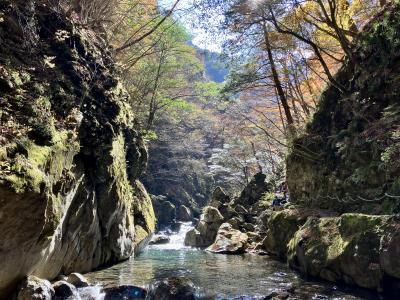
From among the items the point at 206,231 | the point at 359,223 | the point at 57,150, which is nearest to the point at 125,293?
the point at 57,150

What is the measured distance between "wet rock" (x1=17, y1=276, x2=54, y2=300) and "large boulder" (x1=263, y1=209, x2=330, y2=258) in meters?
7.74

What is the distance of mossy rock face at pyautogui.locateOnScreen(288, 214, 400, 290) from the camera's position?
24.0 feet

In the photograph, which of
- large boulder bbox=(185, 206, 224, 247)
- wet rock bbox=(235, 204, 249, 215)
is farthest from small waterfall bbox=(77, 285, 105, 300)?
wet rock bbox=(235, 204, 249, 215)

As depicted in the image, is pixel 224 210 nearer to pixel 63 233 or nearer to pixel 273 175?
pixel 273 175

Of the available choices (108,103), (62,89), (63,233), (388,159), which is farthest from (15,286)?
(388,159)

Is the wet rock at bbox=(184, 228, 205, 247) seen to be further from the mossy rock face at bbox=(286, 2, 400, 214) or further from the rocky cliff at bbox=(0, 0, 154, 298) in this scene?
the mossy rock face at bbox=(286, 2, 400, 214)

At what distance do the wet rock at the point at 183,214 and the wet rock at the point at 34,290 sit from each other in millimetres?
25616

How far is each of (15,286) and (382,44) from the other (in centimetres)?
1099

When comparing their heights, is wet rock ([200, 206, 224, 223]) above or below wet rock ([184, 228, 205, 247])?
above

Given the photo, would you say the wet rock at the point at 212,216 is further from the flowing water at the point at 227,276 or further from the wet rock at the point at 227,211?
the flowing water at the point at 227,276

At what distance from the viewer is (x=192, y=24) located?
13.5 meters

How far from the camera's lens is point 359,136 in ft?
34.8

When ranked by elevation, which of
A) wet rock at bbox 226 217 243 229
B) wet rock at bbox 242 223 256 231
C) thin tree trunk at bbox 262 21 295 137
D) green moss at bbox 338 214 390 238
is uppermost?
thin tree trunk at bbox 262 21 295 137

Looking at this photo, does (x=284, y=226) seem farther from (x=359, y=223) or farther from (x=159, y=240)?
(x=159, y=240)
